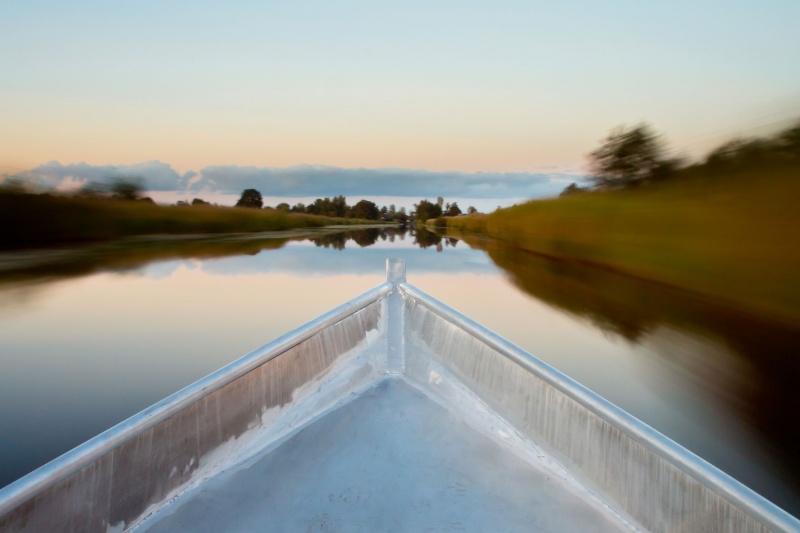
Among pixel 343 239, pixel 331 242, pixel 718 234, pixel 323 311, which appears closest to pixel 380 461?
pixel 323 311

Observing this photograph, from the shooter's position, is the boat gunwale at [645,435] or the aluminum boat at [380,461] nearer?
the boat gunwale at [645,435]

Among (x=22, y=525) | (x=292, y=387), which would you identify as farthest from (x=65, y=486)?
(x=292, y=387)

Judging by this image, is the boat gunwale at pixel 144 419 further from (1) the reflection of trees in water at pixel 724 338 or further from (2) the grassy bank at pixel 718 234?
(2) the grassy bank at pixel 718 234

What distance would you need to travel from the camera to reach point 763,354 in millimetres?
2607

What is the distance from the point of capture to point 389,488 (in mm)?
902

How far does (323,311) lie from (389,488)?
99.1 inches

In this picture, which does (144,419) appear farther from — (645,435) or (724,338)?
(724,338)

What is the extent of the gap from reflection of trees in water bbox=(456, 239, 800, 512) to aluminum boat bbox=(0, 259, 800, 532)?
2.17 feet

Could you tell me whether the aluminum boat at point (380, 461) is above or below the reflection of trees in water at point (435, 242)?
above

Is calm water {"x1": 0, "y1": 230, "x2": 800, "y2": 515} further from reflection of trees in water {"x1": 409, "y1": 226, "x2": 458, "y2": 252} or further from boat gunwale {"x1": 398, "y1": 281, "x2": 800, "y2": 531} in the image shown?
reflection of trees in water {"x1": 409, "y1": 226, "x2": 458, "y2": 252}

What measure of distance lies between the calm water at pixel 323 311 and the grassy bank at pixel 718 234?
30cm

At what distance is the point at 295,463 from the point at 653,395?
168cm

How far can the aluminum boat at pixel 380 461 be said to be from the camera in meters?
0.68

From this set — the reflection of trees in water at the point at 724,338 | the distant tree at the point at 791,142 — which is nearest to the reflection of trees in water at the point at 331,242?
the reflection of trees in water at the point at 724,338
